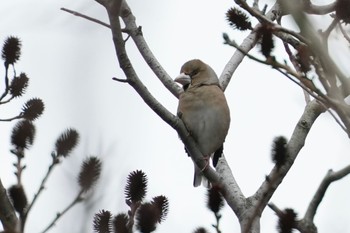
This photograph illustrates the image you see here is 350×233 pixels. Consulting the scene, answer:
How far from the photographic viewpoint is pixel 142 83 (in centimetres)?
430

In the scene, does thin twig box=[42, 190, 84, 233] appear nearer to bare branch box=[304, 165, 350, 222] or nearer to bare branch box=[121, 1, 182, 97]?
bare branch box=[304, 165, 350, 222]

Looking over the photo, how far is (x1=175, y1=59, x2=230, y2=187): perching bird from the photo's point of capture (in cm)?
628

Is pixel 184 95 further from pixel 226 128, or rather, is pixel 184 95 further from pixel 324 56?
pixel 324 56

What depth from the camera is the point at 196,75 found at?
682 cm

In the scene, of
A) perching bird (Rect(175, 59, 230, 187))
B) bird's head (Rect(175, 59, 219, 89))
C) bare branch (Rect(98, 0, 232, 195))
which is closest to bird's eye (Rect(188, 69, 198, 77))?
bird's head (Rect(175, 59, 219, 89))

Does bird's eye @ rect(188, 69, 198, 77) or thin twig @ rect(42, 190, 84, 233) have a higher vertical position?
bird's eye @ rect(188, 69, 198, 77)

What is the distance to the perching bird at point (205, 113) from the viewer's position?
6.28 metres

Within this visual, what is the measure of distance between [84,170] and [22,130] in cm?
79

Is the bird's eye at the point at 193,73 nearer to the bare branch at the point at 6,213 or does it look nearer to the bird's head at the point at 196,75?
the bird's head at the point at 196,75

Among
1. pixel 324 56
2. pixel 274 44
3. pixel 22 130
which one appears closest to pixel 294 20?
pixel 324 56

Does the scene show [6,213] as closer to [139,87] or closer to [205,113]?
[139,87]

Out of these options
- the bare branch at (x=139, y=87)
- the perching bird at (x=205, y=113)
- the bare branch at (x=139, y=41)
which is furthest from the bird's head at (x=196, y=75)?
the bare branch at (x=139, y=87)

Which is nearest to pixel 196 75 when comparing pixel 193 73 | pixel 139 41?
pixel 193 73

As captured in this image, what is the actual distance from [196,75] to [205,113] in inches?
22.3
